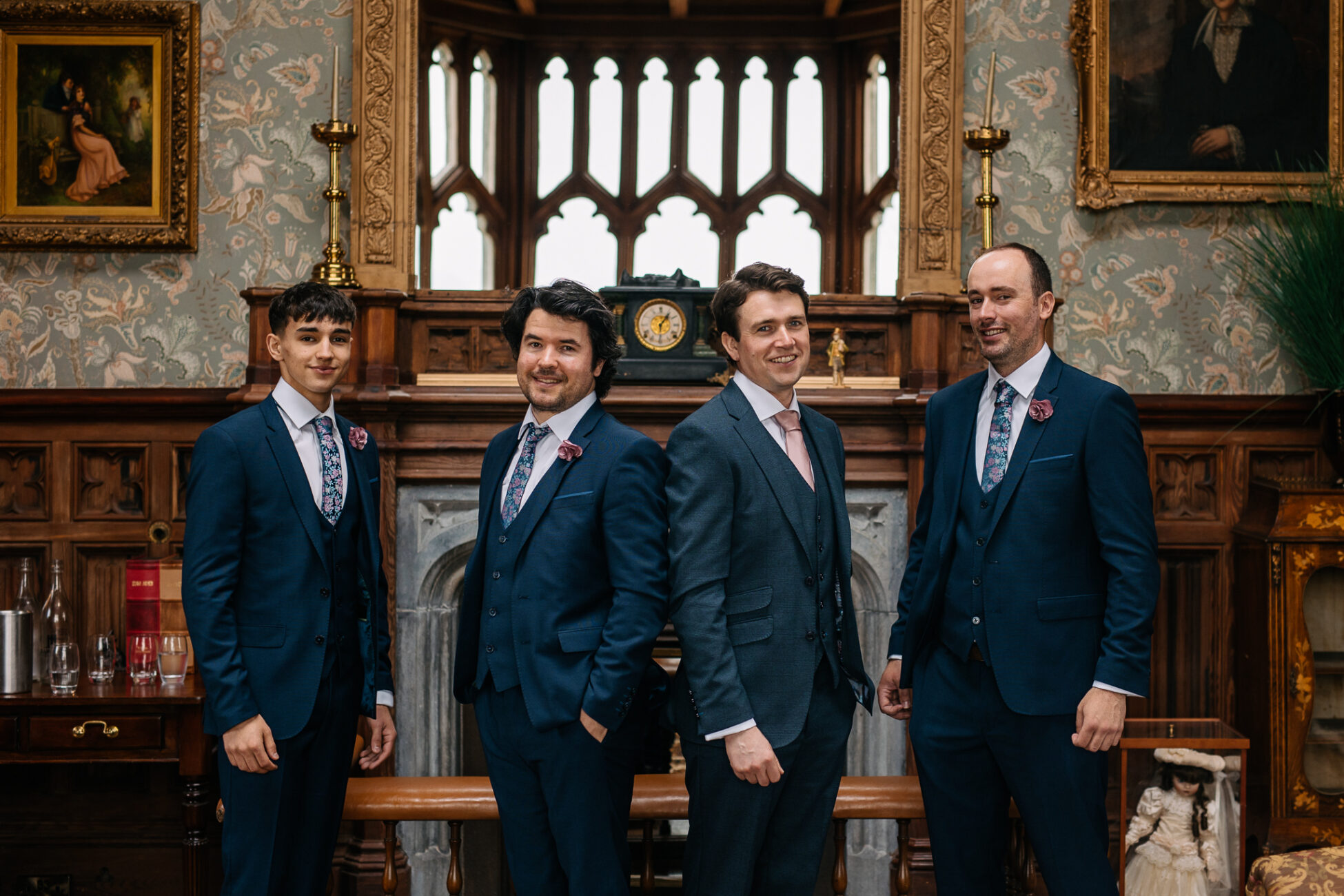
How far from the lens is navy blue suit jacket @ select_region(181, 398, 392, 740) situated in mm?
1957

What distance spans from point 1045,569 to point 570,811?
937 millimetres

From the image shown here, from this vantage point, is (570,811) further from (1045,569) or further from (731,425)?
(1045,569)

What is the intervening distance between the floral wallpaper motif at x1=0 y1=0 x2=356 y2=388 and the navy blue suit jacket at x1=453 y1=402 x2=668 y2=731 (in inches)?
80.6

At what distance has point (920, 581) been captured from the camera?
2145 millimetres

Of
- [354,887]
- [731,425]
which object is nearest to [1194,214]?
[731,425]

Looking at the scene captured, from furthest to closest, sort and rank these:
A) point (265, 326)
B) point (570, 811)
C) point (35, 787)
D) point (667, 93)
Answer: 1. point (667, 93)
2. point (35, 787)
3. point (265, 326)
4. point (570, 811)

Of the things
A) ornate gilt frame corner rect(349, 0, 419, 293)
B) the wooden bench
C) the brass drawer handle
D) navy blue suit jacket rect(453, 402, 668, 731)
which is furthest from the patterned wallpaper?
navy blue suit jacket rect(453, 402, 668, 731)

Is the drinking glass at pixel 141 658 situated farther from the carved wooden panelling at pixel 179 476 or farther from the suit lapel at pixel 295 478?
the suit lapel at pixel 295 478

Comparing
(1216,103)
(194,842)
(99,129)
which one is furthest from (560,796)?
(1216,103)

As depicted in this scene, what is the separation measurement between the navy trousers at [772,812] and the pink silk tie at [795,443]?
1.15 ft

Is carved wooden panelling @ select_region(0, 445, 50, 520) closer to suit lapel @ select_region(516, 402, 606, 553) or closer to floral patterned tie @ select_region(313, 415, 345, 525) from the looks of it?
floral patterned tie @ select_region(313, 415, 345, 525)

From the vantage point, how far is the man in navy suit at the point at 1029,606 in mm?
1950

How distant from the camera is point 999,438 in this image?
6.85 ft

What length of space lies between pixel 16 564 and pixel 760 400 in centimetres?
277
